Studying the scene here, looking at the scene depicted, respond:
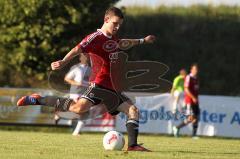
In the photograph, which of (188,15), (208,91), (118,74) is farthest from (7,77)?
(118,74)

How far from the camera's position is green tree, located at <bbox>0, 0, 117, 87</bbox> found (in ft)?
97.1

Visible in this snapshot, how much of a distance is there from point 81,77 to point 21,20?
10.3m

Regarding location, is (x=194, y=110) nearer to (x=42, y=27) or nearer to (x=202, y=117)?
(x=202, y=117)

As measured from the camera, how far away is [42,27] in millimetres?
29812

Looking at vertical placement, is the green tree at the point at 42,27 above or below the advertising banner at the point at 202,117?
above

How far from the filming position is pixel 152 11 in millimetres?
43469

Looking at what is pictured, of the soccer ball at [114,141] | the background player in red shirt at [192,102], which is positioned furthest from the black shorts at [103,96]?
the background player in red shirt at [192,102]

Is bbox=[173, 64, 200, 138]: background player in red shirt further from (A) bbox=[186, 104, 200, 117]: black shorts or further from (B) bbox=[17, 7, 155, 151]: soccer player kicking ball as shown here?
(B) bbox=[17, 7, 155, 151]: soccer player kicking ball

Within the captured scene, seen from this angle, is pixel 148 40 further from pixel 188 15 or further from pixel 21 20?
pixel 188 15

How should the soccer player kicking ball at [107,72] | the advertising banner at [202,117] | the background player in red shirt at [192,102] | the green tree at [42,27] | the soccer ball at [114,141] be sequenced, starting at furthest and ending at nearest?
the green tree at [42,27], the advertising banner at [202,117], the background player in red shirt at [192,102], the soccer ball at [114,141], the soccer player kicking ball at [107,72]

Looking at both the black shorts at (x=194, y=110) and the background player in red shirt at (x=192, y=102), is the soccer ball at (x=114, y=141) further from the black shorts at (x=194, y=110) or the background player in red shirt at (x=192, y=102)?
the black shorts at (x=194, y=110)

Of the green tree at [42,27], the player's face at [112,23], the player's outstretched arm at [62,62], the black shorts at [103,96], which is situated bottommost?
the black shorts at [103,96]

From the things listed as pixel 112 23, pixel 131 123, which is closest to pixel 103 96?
pixel 131 123

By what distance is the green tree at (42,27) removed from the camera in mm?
29605
